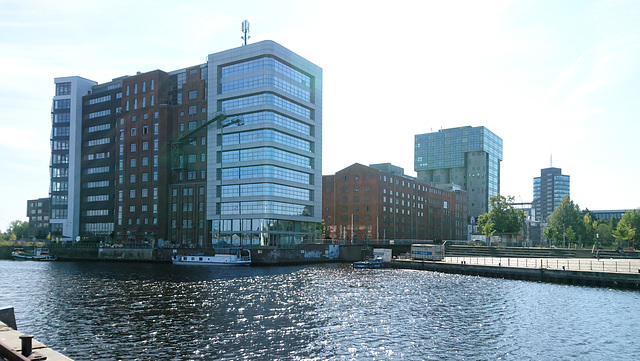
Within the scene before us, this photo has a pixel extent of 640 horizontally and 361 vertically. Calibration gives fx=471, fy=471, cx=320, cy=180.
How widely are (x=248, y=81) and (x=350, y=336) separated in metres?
99.0

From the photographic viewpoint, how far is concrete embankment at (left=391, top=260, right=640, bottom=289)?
2687 inches

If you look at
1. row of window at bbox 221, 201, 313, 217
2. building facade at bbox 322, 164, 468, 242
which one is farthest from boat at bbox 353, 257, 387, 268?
building facade at bbox 322, 164, 468, 242

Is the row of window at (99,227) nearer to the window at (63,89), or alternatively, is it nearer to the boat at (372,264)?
the window at (63,89)

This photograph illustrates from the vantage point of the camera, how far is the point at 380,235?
159375mm

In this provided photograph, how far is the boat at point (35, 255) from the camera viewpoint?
142 meters

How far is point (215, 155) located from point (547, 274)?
8735cm

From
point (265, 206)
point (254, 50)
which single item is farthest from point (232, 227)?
point (254, 50)

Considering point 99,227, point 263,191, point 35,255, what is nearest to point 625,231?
point 263,191

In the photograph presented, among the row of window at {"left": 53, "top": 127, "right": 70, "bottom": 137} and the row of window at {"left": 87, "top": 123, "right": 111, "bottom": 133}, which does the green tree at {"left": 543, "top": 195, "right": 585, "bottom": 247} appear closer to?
A: the row of window at {"left": 87, "top": 123, "right": 111, "bottom": 133}

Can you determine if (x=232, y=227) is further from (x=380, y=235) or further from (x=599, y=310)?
(x=599, y=310)

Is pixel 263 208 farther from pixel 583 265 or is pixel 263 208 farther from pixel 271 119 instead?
pixel 583 265

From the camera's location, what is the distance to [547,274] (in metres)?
77.1

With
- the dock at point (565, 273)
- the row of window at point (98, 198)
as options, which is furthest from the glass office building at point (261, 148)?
Result: the row of window at point (98, 198)

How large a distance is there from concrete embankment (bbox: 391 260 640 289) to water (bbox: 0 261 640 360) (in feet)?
16.6
